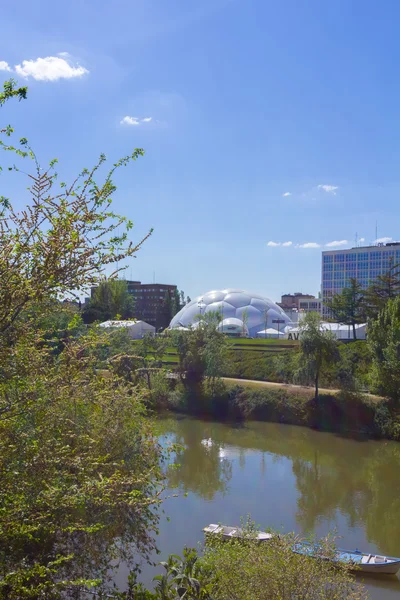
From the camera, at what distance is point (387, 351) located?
23.0 meters

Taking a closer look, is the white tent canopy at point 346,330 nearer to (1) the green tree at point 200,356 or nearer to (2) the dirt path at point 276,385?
(2) the dirt path at point 276,385

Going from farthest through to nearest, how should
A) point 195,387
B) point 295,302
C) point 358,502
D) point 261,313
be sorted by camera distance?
point 295,302, point 261,313, point 195,387, point 358,502

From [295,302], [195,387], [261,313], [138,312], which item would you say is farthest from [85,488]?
[295,302]

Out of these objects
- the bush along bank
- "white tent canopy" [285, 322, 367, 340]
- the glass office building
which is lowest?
the bush along bank

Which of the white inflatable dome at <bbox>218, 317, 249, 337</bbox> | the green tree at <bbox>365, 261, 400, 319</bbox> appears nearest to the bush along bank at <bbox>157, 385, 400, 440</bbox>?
the green tree at <bbox>365, 261, 400, 319</bbox>

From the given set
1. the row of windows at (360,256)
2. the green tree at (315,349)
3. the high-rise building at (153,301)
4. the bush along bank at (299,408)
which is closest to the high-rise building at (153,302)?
the high-rise building at (153,301)

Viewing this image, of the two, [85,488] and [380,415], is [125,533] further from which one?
[380,415]

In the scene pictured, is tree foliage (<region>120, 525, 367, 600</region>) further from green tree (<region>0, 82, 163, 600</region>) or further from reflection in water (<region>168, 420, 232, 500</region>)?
reflection in water (<region>168, 420, 232, 500</region>)

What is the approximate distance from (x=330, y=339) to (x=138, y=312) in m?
41.2

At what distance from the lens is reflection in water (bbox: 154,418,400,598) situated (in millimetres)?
13023

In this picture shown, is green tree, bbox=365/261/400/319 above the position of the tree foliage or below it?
above

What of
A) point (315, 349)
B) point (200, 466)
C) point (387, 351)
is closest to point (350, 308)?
point (315, 349)

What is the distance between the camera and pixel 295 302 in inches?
3954

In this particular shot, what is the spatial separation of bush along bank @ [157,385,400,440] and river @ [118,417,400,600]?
0.87 meters
